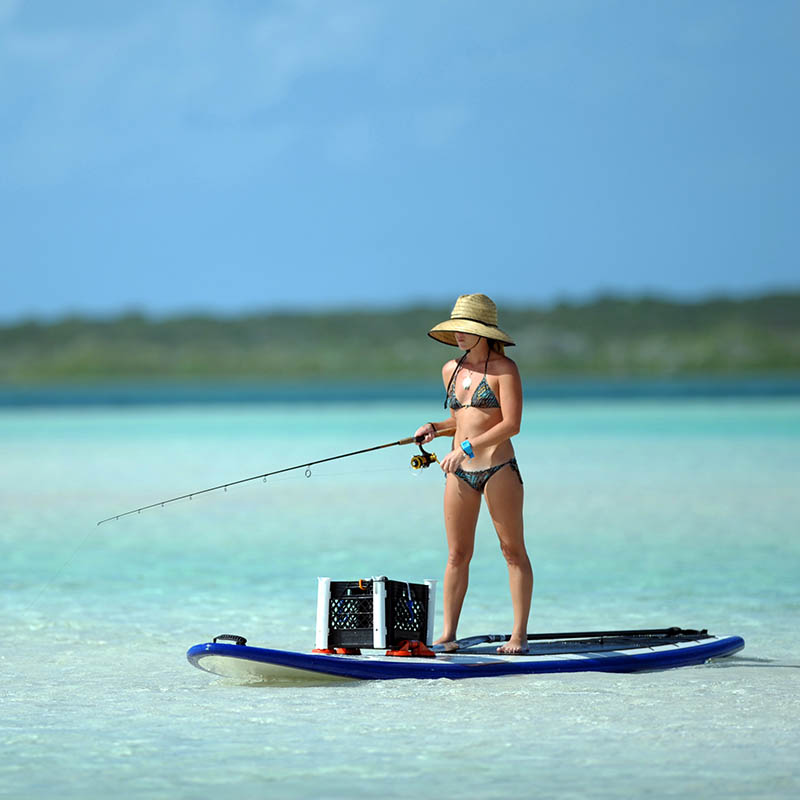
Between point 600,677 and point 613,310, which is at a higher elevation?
point 613,310

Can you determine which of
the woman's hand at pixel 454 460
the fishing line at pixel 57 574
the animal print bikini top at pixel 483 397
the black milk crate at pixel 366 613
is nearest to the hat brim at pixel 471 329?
the animal print bikini top at pixel 483 397

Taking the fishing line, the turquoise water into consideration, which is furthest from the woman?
the fishing line

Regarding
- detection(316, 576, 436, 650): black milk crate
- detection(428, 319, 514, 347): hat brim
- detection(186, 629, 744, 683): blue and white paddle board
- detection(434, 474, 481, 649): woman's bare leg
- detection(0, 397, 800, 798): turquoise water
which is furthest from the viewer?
detection(434, 474, 481, 649): woman's bare leg

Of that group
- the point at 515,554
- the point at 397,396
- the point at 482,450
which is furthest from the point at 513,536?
the point at 397,396

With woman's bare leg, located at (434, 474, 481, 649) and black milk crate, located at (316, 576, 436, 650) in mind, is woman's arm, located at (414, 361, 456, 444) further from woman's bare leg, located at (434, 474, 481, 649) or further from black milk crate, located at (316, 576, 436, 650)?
black milk crate, located at (316, 576, 436, 650)

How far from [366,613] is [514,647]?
2.19 feet

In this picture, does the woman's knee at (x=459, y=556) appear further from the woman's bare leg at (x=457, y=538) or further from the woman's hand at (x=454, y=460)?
the woman's hand at (x=454, y=460)

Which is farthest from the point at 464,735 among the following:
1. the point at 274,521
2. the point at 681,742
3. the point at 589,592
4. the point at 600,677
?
the point at 274,521

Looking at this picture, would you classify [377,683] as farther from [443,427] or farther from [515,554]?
[443,427]

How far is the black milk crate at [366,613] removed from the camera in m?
6.84

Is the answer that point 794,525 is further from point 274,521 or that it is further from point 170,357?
point 170,357

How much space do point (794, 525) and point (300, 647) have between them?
277 inches

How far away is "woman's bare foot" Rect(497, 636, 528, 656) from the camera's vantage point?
702cm

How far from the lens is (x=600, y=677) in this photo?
6898 mm
